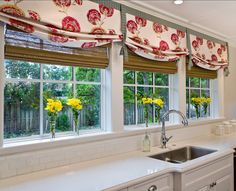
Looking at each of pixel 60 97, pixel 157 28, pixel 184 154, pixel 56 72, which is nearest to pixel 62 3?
pixel 56 72

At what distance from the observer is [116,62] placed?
2.41 m

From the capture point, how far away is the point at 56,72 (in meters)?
2.17

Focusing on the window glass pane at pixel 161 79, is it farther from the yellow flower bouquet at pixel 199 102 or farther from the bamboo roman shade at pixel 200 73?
the yellow flower bouquet at pixel 199 102

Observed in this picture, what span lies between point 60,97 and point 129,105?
88cm

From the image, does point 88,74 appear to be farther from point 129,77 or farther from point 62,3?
point 62,3

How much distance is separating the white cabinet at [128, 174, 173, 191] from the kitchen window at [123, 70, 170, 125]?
932 millimetres

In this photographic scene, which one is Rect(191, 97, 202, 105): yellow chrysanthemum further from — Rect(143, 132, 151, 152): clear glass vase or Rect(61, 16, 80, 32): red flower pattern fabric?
Rect(61, 16, 80, 32): red flower pattern fabric

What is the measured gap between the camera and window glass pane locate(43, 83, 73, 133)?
210 centimetres

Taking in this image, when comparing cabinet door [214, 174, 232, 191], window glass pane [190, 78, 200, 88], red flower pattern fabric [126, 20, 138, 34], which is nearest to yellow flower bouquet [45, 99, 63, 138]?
red flower pattern fabric [126, 20, 138, 34]

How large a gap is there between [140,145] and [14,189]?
1.43 m

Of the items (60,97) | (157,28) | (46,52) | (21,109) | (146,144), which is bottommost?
(146,144)

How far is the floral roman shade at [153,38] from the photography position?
97.8 inches

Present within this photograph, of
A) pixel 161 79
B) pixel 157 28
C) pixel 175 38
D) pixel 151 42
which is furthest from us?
pixel 161 79

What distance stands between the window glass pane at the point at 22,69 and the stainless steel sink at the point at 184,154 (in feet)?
5.02
